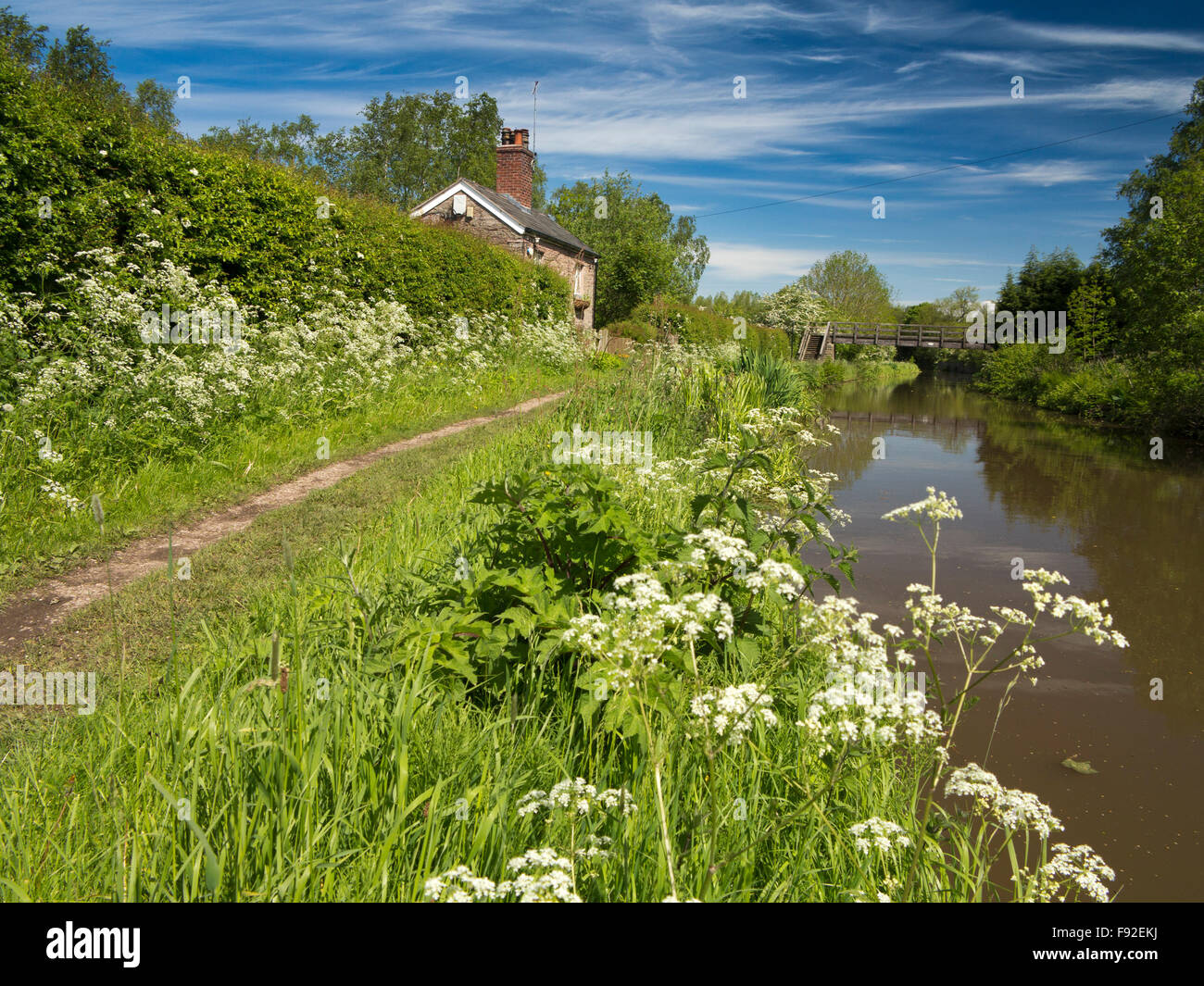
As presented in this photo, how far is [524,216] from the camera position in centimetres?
3191

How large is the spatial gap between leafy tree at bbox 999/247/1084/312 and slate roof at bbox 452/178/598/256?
22.7 m

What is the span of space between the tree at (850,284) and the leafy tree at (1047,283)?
Answer: 2181 cm

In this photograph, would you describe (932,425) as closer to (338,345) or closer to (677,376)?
(677,376)

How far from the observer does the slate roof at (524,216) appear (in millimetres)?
30562

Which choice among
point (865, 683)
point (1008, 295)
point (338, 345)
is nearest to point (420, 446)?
point (338, 345)

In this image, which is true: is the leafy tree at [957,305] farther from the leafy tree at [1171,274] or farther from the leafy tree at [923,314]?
the leafy tree at [1171,274]

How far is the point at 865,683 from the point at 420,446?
25.3ft

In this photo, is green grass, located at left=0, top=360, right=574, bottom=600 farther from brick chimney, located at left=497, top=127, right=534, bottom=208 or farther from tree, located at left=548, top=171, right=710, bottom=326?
brick chimney, located at left=497, top=127, right=534, bottom=208

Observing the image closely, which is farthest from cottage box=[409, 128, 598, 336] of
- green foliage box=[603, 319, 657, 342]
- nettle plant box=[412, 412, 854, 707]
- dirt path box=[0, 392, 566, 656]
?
nettle plant box=[412, 412, 854, 707]

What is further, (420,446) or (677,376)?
(677,376)

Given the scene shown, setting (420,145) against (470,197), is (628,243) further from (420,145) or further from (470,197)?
(420,145)

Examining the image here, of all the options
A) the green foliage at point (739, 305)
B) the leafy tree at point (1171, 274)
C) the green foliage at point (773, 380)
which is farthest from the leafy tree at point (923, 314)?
the green foliage at point (773, 380)

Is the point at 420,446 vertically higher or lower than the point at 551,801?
higher
